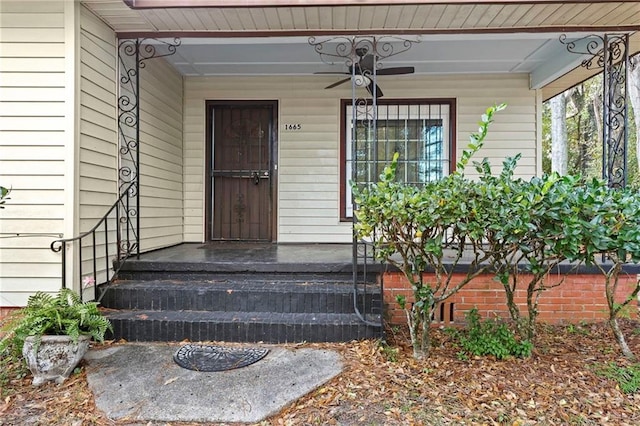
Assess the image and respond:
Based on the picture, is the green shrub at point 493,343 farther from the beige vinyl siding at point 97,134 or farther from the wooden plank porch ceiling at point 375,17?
the beige vinyl siding at point 97,134

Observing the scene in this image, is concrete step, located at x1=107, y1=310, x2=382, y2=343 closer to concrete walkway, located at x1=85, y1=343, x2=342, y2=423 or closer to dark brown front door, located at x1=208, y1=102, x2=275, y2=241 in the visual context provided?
concrete walkway, located at x1=85, y1=343, x2=342, y2=423

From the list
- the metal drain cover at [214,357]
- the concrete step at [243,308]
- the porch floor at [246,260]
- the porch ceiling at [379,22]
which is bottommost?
the metal drain cover at [214,357]

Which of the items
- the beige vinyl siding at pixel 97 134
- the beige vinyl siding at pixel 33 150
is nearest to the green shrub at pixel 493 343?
the beige vinyl siding at pixel 97 134

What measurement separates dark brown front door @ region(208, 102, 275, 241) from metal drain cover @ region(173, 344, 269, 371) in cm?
258

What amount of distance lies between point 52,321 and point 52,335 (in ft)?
0.30

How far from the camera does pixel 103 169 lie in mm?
3500

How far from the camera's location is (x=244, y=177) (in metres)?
5.34

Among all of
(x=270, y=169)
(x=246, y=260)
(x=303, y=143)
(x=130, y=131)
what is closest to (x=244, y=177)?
(x=270, y=169)

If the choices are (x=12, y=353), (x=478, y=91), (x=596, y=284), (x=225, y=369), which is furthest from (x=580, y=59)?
(x=12, y=353)

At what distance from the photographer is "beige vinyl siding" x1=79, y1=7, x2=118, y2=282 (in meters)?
3.22

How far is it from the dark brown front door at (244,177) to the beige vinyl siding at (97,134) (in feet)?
5.76

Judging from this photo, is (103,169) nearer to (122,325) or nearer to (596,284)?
(122,325)

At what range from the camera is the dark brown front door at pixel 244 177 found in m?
5.35

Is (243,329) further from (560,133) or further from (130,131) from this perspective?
(560,133)
